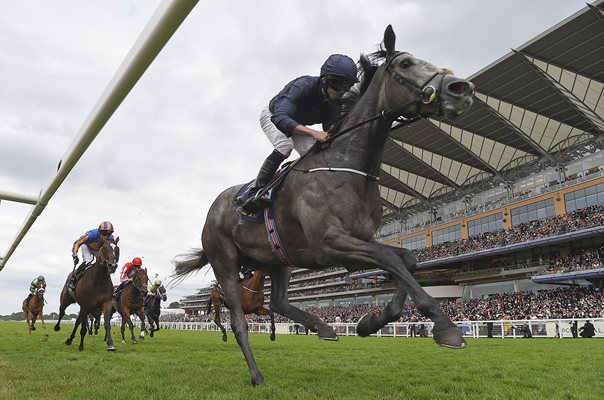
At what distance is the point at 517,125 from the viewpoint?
123 ft

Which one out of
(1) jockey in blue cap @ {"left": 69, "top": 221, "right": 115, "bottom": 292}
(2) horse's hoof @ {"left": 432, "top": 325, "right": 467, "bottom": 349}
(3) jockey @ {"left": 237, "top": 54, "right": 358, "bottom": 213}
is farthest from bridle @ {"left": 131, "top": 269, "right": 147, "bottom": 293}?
(2) horse's hoof @ {"left": 432, "top": 325, "right": 467, "bottom": 349}

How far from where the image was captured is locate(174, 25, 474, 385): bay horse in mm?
3344

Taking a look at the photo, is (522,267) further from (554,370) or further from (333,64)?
(333,64)

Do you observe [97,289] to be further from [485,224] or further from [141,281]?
[485,224]

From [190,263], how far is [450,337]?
4.27 meters

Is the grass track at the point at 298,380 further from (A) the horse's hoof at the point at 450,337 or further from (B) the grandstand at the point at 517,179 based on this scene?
(B) the grandstand at the point at 517,179

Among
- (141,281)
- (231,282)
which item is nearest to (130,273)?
(141,281)

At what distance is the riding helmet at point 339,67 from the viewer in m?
4.08

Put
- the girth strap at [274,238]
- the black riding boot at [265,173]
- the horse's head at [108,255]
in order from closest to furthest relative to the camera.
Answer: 1. the girth strap at [274,238]
2. the black riding boot at [265,173]
3. the horse's head at [108,255]

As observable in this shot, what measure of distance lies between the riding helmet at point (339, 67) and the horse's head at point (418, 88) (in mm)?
284

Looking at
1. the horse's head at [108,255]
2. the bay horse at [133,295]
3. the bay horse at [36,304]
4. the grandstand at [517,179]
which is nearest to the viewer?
the horse's head at [108,255]

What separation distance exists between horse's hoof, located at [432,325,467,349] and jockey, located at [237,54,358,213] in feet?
6.25

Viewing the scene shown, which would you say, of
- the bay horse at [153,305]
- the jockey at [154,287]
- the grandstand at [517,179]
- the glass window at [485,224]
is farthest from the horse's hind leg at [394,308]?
the glass window at [485,224]

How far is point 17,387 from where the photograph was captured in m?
4.18
